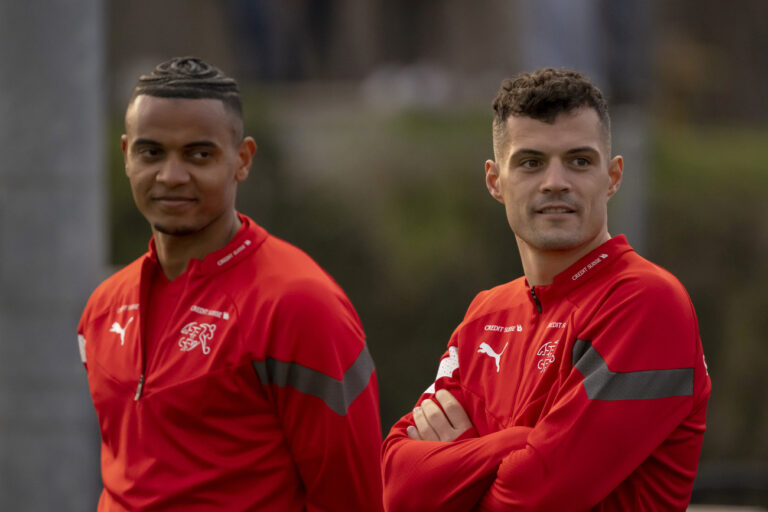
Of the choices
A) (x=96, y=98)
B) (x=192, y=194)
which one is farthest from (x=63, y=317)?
(x=192, y=194)

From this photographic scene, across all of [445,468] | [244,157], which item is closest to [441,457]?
[445,468]

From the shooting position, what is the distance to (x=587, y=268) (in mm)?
2578

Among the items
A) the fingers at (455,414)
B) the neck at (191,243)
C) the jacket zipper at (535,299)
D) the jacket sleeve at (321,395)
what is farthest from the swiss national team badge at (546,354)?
the neck at (191,243)

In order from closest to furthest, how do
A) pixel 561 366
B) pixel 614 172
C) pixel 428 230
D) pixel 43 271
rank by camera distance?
1. pixel 561 366
2. pixel 614 172
3. pixel 43 271
4. pixel 428 230

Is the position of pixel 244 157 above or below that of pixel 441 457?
above

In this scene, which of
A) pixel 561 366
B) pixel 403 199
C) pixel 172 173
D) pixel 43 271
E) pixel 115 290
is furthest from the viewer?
pixel 403 199

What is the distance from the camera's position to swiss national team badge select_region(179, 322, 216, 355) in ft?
9.98

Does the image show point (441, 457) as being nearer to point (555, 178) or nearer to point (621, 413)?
point (621, 413)

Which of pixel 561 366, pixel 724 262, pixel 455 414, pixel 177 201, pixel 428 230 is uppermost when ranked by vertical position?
pixel 177 201

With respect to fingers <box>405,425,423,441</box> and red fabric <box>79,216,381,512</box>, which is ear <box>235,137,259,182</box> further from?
fingers <box>405,425,423,441</box>

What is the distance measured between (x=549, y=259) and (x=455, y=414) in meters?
0.46

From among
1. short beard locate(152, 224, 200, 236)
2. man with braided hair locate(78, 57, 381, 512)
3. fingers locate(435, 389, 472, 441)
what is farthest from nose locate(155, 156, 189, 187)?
fingers locate(435, 389, 472, 441)

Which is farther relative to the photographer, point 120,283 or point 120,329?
point 120,283

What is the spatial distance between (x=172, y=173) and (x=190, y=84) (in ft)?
0.96
